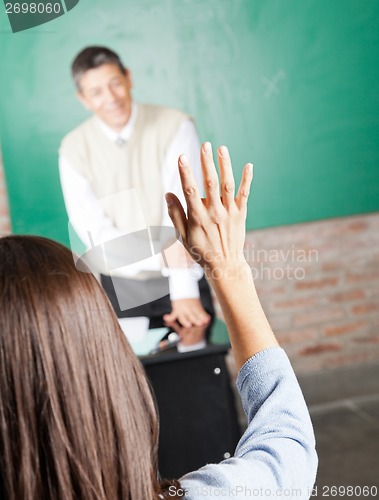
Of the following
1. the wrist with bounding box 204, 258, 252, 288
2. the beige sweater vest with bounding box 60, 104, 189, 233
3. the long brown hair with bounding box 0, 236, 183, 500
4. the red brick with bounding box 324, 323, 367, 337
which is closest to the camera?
the long brown hair with bounding box 0, 236, 183, 500

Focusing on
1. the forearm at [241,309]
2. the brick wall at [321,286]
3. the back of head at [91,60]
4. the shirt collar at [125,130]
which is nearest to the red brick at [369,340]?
the brick wall at [321,286]

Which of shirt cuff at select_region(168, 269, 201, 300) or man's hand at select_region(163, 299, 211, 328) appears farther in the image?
shirt cuff at select_region(168, 269, 201, 300)

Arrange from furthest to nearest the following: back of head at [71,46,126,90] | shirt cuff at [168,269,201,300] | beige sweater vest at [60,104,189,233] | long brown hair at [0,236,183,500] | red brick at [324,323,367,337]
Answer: red brick at [324,323,367,337] < beige sweater vest at [60,104,189,233] < back of head at [71,46,126,90] < shirt cuff at [168,269,201,300] < long brown hair at [0,236,183,500]

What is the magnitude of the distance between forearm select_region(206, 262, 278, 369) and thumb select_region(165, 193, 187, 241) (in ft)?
0.17

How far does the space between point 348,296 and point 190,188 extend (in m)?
2.64

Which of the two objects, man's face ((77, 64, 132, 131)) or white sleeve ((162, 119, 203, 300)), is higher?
man's face ((77, 64, 132, 131))

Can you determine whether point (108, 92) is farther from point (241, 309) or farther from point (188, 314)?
point (241, 309)

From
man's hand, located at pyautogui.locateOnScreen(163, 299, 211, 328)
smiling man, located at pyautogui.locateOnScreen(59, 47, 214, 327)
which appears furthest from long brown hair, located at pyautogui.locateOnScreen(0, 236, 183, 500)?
smiling man, located at pyautogui.locateOnScreen(59, 47, 214, 327)

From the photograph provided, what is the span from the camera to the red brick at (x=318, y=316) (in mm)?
3139

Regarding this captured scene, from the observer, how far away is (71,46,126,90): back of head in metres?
2.50

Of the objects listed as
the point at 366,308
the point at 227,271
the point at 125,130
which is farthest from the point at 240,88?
the point at 227,271

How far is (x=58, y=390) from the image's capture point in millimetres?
580

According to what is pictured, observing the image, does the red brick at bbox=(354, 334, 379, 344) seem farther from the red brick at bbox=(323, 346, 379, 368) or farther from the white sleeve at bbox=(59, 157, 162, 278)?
the white sleeve at bbox=(59, 157, 162, 278)

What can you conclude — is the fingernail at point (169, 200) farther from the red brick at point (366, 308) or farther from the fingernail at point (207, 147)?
the red brick at point (366, 308)
